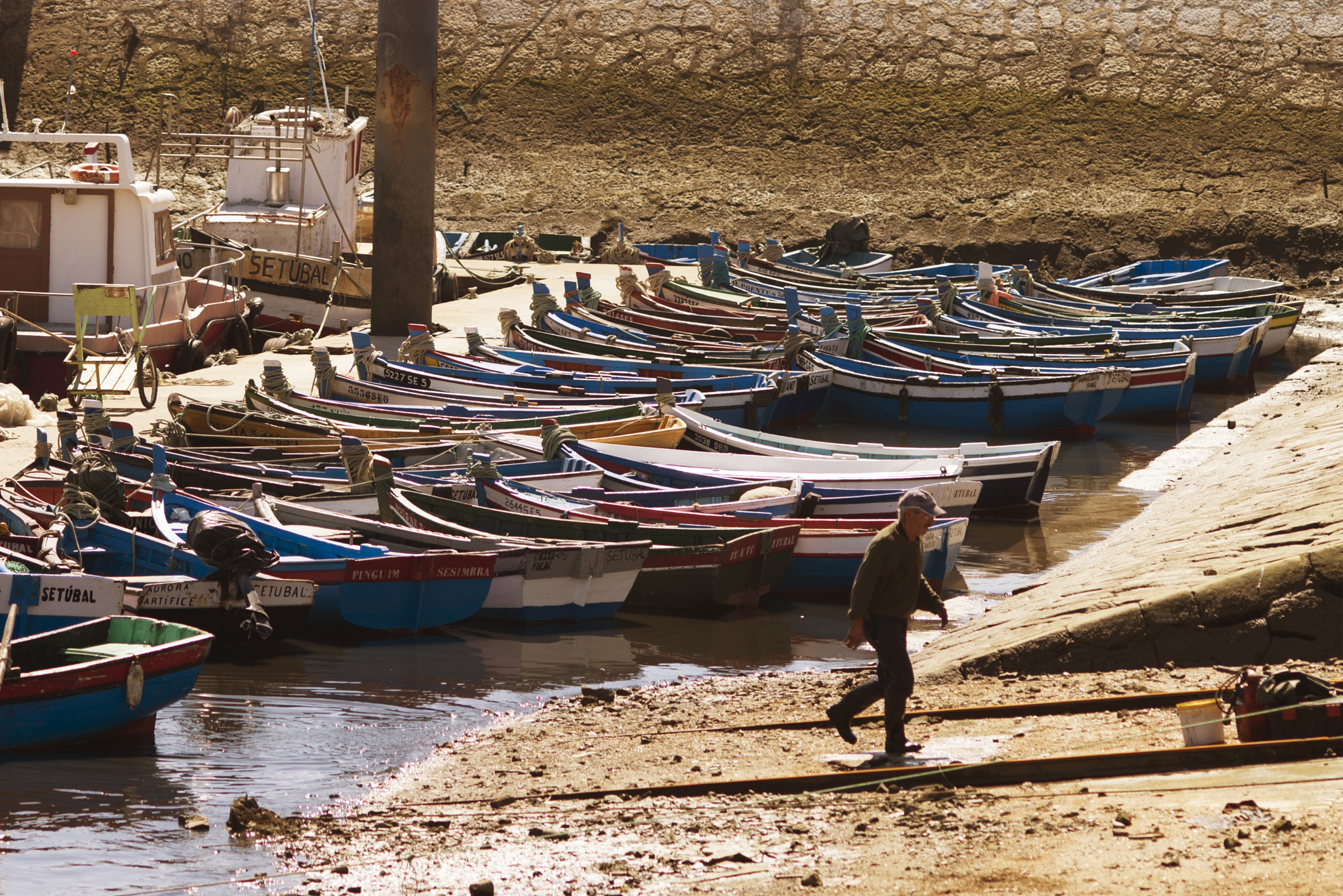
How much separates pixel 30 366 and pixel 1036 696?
1430cm

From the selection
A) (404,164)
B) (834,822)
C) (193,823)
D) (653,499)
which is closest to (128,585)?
(193,823)

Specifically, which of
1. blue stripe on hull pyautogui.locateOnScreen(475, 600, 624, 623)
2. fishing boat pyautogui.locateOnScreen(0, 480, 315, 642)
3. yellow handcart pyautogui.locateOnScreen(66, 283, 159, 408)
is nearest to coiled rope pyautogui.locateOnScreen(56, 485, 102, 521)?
fishing boat pyautogui.locateOnScreen(0, 480, 315, 642)

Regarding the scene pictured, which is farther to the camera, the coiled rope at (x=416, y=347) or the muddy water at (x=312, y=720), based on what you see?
the coiled rope at (x=416, y=347)

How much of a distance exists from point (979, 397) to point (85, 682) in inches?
545

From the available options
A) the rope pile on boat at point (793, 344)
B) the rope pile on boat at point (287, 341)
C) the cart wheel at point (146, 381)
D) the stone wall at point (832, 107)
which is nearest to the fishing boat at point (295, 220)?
the rope pile on boat at point (287, 341)

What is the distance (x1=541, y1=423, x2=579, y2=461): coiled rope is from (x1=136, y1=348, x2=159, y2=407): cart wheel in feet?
18.7

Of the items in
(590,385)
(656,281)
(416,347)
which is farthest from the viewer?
(656,281)

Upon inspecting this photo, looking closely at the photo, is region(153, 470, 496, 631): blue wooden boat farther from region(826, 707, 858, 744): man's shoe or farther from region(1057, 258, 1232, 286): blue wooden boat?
region(1057, 258, 1232, 286): blue wooden boat

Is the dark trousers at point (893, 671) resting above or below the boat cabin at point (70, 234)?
below

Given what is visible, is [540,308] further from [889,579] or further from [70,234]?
[889,579]

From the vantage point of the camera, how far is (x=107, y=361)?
17.2 meters

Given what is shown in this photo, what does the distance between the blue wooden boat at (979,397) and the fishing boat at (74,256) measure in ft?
27.2

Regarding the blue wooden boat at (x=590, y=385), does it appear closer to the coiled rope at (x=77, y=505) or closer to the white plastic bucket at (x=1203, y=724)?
the coiled rope at (x=77, y=505)

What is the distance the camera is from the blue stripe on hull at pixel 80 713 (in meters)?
7.53
